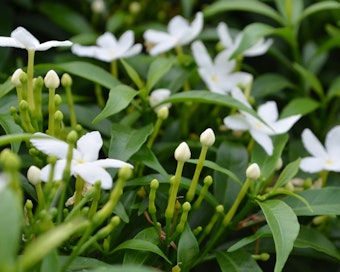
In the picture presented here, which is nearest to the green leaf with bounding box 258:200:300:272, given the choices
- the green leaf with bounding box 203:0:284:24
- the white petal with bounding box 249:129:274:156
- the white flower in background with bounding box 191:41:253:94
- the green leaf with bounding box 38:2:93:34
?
the white petal with bounding box 249:129:274:156

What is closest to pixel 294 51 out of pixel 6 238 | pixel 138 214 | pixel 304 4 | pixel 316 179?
pixel 304 4

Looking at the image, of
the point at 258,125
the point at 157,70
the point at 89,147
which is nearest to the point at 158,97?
the point at 157,70

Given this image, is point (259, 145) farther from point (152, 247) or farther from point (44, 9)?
point (44, 9)

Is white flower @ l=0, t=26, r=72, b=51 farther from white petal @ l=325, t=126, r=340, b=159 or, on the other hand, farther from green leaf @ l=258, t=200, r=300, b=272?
white petal @ l=325, t=126, r=340, b=159

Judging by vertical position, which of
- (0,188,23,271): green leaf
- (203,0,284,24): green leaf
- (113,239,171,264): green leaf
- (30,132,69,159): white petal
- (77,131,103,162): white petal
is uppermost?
(0,188,23,271): green leaf

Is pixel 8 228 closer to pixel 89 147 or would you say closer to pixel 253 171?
pixel 89 147

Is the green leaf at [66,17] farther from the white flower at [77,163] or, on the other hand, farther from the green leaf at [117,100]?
the white flower at [77,163]
